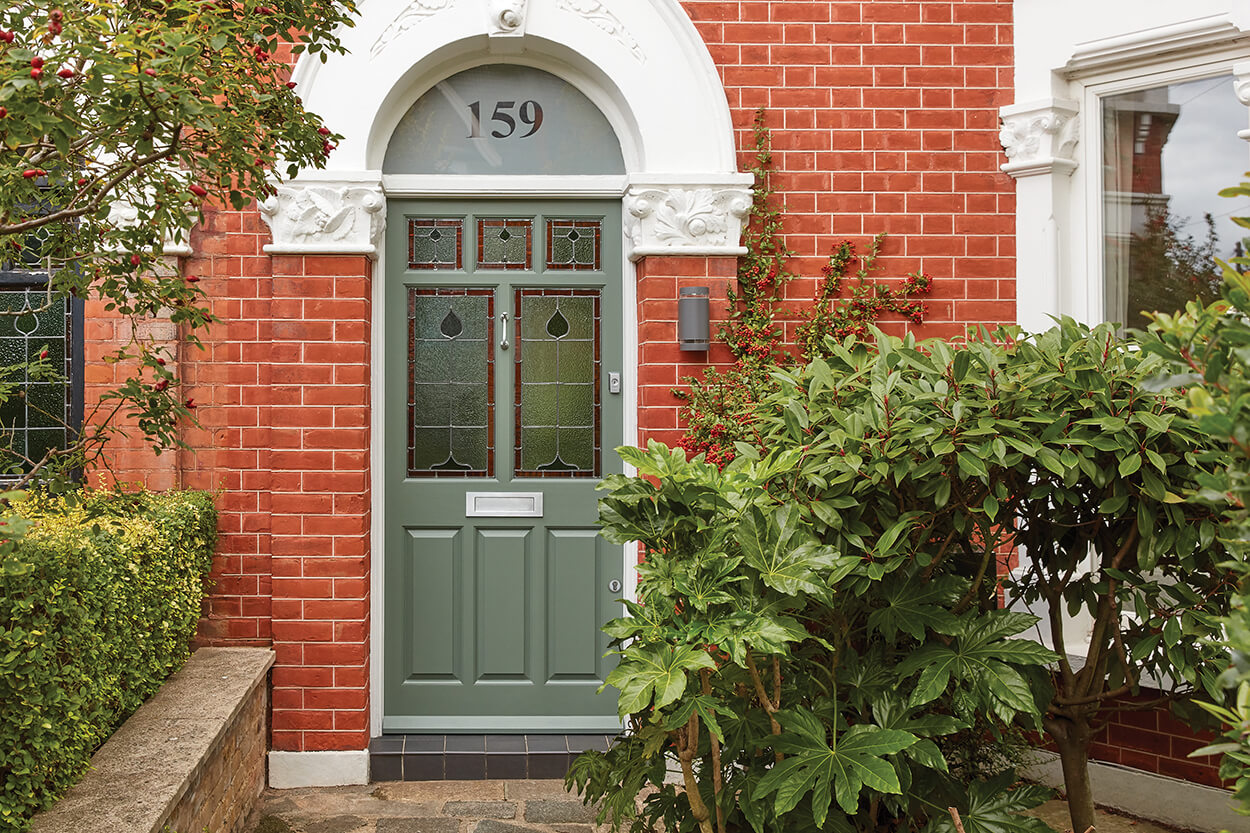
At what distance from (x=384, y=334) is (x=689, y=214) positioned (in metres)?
1.52

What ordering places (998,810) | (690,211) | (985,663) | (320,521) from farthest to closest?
(690,211) < (320,521) < (998,810) < (985,663)

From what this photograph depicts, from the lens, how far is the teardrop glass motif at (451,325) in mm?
4711

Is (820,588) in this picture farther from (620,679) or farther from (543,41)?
(543,41)

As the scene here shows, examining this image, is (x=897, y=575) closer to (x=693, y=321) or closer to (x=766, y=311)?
(x=693, y=321)

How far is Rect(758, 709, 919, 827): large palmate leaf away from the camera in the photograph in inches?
81.8

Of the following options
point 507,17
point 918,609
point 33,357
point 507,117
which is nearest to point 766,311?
point 507,117

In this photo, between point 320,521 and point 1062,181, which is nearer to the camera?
point 320,521

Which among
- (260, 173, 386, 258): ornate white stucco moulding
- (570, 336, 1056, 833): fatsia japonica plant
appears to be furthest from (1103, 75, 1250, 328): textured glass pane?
(260, 173, 386, 258): ornate white stucco moulding

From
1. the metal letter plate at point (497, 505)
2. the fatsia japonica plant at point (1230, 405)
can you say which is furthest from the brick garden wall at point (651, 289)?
the fatsia japonica plant at point (1230, 405)

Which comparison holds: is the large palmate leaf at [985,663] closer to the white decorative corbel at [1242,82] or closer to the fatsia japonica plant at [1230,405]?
the fatsia japonica plant at [1230,405]

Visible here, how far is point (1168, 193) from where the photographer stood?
14.0ft

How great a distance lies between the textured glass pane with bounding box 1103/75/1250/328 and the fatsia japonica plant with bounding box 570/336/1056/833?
2.11 metres

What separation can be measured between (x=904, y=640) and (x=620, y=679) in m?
1.03

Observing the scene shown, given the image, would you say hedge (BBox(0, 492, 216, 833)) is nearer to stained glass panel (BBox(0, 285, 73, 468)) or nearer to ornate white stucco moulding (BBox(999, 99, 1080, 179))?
stained glass panel (BBox(0, 285, 73, 468))
